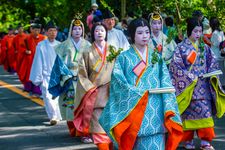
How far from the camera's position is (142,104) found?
7.65 m

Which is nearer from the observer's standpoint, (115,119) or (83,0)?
(115,119)

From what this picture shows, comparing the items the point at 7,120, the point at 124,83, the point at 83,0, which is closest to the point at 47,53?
the point at 7,120

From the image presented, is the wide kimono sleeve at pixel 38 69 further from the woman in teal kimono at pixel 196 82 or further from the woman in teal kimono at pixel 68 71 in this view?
the woman in teal kimono at pixel 196 82

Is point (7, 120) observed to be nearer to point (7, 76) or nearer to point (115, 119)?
point (115, 119)

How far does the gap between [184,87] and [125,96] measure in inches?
72.8

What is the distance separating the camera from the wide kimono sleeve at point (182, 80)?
9398mm

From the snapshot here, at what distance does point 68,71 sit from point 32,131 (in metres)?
1.24

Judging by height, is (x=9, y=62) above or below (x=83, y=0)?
below

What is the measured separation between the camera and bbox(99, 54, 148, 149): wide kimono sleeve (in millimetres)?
7652

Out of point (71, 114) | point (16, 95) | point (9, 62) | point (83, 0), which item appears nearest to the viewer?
point (71, 114)

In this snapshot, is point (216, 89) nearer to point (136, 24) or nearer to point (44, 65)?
point (136, 24)

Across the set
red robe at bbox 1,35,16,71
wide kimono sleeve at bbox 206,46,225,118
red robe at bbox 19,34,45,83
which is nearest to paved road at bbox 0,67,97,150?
red robe at bbox 19,34,45,83

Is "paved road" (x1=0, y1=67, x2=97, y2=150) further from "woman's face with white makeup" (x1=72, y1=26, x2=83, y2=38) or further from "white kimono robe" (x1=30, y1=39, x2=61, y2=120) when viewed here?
"woman's face with white makeup" (x1=72, y1=26, x2=83, y2=38)

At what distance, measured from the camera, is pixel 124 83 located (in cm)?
776
